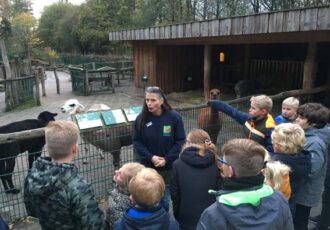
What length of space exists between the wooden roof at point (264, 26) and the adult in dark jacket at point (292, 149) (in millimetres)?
4286

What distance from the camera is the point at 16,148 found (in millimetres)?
4754

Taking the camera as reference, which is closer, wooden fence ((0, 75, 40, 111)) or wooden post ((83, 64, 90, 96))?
wooden fence ((0, 75, 40, 111))

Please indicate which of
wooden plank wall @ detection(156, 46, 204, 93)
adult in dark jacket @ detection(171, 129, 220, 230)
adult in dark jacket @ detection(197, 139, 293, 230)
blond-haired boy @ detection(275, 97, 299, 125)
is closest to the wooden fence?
wooden plank wall @ detection(156, 46, 204, 93)

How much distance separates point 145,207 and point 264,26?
6419 millimetres

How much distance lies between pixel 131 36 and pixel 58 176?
470 inches

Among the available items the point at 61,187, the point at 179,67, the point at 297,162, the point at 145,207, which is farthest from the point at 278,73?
the point at 61,187

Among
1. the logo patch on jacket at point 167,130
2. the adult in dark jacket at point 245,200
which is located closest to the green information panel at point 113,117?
the logo patch on jacket at point 167,130

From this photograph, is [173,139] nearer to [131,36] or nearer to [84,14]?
[131,36]

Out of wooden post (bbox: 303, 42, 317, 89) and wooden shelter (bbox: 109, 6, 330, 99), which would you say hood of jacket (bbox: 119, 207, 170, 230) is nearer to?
wooden shelter (bbox: 109, 6, 330, 99)

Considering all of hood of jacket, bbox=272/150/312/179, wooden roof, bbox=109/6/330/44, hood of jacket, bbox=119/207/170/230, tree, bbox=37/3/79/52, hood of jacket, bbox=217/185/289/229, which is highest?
tree, bbox=37/3/79/52

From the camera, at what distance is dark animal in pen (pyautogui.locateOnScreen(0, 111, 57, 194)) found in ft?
15.4

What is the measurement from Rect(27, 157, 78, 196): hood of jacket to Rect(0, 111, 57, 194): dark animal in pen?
2493 millimetres

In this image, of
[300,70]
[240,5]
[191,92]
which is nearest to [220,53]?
[191,92]

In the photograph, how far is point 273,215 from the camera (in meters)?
1.78
